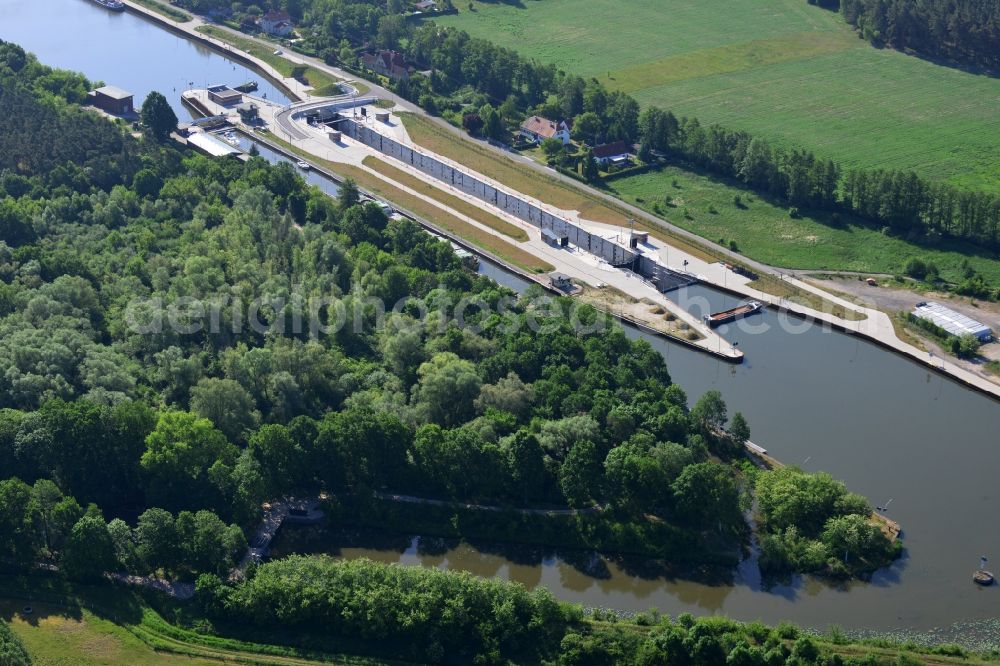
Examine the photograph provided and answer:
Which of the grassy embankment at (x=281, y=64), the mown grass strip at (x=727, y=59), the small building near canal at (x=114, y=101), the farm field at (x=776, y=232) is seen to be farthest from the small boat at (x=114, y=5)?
the farm field at (x=776, y=232)

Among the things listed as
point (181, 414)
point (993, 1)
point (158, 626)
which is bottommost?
→ point (158, 626)

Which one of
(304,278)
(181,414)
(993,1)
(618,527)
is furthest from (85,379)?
(993,1)

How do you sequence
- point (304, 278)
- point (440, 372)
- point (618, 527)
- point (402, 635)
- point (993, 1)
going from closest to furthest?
point (402, 635) < point (618, 527) < point (440, 372) < point (304, 278) < point (993, 1)

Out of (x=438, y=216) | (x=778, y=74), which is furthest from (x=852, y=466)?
(x=778, y=74)

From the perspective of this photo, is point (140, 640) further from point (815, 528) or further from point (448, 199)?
point (448, 199)

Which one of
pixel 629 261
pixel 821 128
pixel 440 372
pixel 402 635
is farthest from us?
pixel 821 128

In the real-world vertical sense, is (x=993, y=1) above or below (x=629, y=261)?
above

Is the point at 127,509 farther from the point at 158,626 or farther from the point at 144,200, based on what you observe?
the point at 144,200
